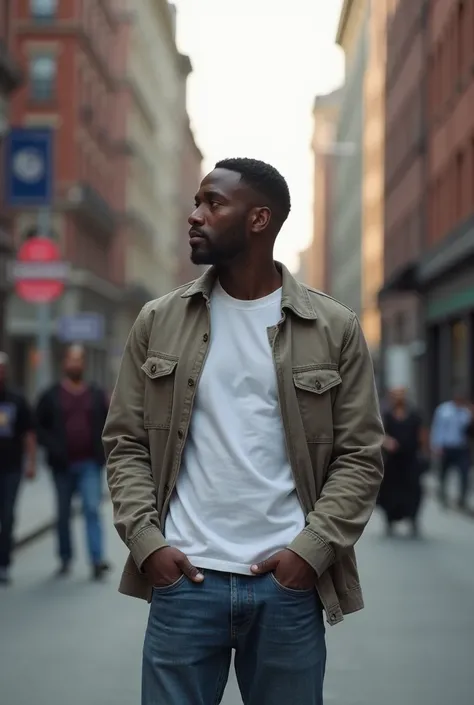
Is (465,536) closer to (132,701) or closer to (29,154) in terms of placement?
(29,154)

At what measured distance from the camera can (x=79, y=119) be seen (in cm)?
5472

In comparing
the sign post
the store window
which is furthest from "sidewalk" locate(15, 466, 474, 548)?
the store window

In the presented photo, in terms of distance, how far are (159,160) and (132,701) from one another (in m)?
83.6

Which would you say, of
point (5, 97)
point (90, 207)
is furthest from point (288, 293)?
point (90, 207)

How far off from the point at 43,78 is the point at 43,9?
2.59 meters

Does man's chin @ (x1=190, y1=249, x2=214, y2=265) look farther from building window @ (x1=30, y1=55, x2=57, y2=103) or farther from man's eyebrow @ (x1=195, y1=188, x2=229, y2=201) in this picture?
building window @ (x1=30, y1=55, x2=57, y2=103)

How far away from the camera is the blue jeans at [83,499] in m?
12.4

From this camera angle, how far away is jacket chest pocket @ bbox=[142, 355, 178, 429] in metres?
3.45

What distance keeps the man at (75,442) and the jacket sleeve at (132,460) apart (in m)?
8.77

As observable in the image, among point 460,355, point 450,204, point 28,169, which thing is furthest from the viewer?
point 450,204

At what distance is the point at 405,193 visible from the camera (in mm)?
48094

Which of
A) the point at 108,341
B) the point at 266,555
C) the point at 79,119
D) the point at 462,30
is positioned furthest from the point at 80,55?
the point at 266,555

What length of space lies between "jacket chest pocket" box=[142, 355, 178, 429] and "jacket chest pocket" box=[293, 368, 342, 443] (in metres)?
0.30

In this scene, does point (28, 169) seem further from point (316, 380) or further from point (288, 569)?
point (288, 569)
